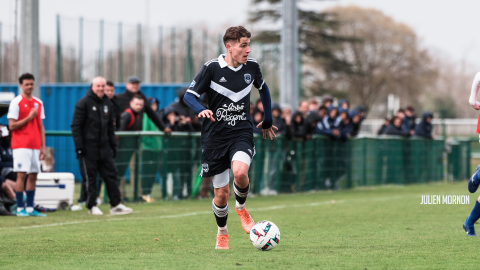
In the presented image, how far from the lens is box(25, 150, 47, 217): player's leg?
10773mm

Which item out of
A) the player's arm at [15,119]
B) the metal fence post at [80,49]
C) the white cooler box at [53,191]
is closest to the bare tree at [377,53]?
the metal fence post at [80,49]

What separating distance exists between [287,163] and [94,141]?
6135mm

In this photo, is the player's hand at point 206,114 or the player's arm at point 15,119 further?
the player's arm at point 15,119

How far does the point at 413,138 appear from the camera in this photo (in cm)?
2156

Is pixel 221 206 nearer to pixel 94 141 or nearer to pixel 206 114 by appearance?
pixel 206 114

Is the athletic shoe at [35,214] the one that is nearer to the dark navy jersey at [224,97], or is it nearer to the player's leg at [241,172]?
the player's leg at [241,172]

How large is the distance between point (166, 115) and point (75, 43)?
8222 mm

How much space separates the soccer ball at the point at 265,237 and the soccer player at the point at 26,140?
521 centimetres

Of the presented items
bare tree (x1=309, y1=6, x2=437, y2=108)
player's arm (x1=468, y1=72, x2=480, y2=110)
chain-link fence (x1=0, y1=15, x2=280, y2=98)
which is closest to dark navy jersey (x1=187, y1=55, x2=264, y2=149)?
player's arm (x1=468, y1=72, x2=480, y2=110)

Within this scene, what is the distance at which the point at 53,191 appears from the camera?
11711mm

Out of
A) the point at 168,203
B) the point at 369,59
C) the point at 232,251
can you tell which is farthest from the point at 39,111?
the point at 369,59

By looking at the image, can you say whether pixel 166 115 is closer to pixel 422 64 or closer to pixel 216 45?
pixel 216 45

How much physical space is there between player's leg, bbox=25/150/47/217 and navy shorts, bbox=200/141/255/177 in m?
4.77

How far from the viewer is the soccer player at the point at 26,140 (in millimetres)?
10594
